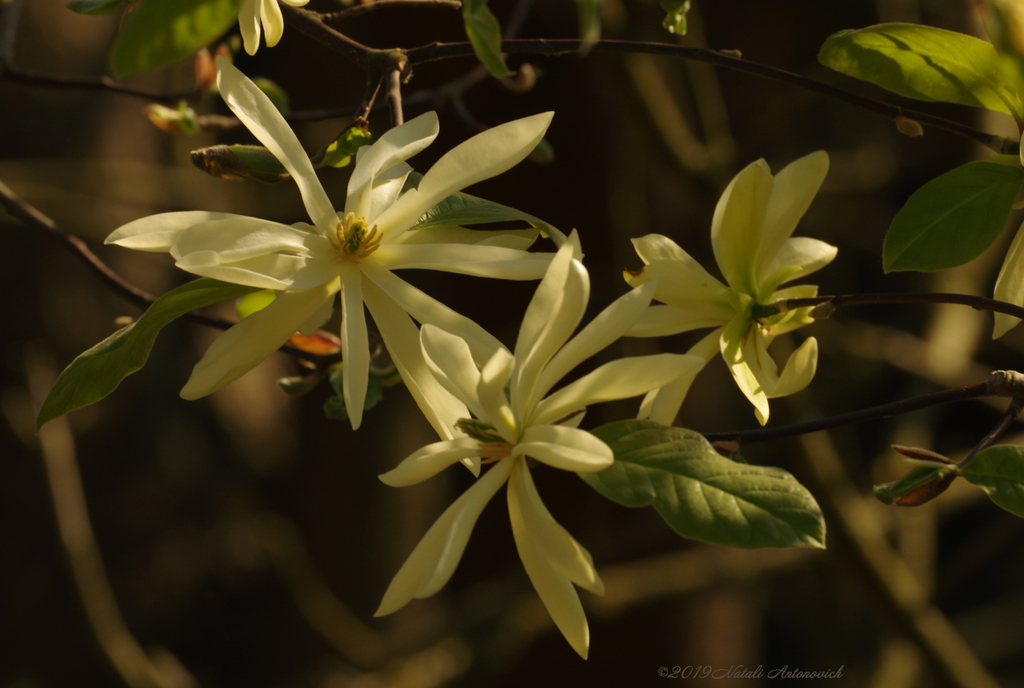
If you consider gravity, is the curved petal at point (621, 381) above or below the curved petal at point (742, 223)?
below

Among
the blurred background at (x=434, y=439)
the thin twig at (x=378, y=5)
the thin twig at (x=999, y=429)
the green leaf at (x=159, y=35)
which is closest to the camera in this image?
the green leaf at (x=159, y=35)

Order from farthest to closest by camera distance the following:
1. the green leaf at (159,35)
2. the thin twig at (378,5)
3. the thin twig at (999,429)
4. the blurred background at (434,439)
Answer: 1. the blurred background at (434,439)
2. the thin twig at (378,5)
3. the thin twig at (999,429)
4. the green leaf at (159,35)

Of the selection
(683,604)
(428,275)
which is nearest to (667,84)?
(428,275)

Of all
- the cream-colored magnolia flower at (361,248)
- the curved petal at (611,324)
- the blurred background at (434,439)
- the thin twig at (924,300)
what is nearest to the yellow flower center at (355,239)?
the cream-colored magnolia flower at (361,248)

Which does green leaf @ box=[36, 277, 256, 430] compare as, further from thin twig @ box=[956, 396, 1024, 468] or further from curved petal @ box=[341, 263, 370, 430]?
thin twig @ box=[956, 396, 1024, 468]

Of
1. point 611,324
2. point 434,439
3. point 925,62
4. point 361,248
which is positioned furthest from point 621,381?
point 434,439

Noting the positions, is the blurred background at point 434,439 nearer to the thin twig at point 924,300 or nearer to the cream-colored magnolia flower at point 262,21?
the thin twig at point 924,300

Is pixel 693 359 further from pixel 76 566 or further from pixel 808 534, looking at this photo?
pixel 76 566
